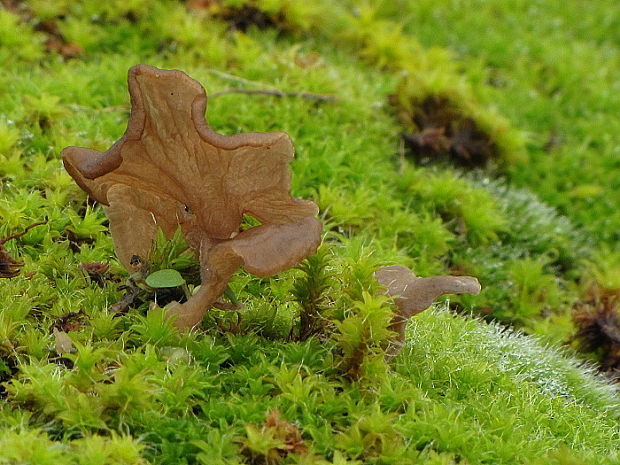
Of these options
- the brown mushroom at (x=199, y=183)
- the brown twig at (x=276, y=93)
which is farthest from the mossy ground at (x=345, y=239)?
the brown mushroom at (x=199, y=183)

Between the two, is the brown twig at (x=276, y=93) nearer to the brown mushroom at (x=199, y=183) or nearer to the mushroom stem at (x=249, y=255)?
the brown mushroom at (x=199, y=183)

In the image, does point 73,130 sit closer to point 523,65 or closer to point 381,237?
point 381,237

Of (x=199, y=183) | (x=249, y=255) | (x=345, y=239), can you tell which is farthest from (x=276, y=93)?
(x=249, y=255)

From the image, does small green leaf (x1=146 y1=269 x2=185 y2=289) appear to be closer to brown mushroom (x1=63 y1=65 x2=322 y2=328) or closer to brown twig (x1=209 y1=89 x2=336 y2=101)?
brown mushroom (x1=63 y1=65 x2=322 y2=328)

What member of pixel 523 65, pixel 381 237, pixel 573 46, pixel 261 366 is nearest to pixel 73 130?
pixel 381 237

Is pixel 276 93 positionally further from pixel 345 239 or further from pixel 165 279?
pixel 165 279
